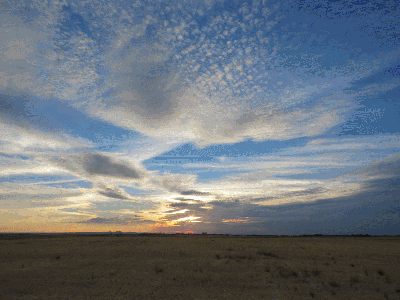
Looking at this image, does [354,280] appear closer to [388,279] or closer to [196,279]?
[388,279]

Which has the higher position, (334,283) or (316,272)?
(316,272)

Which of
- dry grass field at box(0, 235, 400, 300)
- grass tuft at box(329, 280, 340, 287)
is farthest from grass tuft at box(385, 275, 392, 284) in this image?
grass tuft at box(329, 280, 340, 287)

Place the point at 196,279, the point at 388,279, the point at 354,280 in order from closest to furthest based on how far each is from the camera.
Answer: the point at 354,280
the point at 388,279
the point at 196,279

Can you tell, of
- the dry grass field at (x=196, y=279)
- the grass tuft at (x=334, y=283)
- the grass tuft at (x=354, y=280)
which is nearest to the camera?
the dry grass field at (x=196, y=279)

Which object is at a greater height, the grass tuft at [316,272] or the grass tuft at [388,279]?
the grass tuft at [316,272]

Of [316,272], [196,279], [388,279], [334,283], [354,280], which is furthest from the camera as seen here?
[316,272]

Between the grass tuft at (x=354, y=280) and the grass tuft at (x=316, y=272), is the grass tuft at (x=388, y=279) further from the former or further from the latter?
the grass tuft at (x=316, y=272)

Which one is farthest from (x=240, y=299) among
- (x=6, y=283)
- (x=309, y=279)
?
(x=6, y=283)

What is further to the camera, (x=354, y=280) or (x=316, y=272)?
(x=316, y=272)

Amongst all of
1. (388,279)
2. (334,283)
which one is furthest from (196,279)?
(388,279)

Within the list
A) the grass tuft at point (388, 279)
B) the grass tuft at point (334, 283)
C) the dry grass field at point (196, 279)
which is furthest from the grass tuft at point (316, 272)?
the grass tuft at point (388, 279)

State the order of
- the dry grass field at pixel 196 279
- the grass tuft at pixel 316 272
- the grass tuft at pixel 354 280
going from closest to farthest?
the dry grass field at pixel 196 279, the grass tuft at pixel 354 280, the grass tuft at pixel 316 272

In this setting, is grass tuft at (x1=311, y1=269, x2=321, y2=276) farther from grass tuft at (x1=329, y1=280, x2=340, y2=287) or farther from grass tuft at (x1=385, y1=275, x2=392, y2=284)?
grass tuft at (x1=385, y1=275, x2=392, y2=284)

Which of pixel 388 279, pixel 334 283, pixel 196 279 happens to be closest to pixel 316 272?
pixel 334 283
